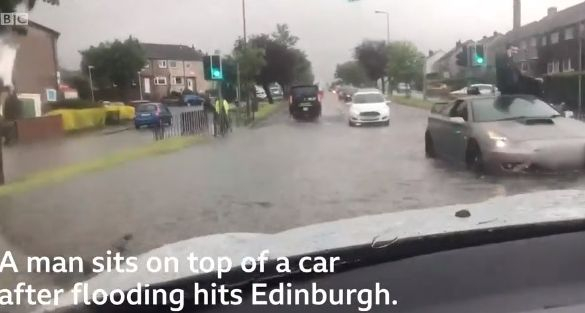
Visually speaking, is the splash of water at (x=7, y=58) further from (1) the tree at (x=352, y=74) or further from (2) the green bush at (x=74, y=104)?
(1) the tree at (x=352, y=74)

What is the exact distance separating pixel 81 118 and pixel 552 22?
1767mm

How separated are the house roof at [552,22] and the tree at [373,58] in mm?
482

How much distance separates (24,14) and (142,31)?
413mm

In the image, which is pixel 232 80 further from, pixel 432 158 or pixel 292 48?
pixel 432 158

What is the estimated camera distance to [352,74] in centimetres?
280

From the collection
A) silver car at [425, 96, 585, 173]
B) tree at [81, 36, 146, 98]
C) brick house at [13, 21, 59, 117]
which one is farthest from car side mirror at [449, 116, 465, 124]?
brick house at [13, 21, 59, 117]

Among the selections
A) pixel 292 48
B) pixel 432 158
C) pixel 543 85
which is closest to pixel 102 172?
pixel 292 48

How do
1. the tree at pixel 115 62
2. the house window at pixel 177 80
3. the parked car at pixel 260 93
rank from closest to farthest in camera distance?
the tree at pixel 115 62 → the house window at pixel 177 80 → the parked car at pixel 260 93

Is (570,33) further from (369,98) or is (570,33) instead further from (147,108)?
(147,108)

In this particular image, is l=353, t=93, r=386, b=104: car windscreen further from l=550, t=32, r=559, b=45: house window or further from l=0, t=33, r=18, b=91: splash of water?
l=0, t=33, r=18, b=91: splash of water

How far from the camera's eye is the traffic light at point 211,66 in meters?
2.58

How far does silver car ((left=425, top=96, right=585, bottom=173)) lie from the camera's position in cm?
255

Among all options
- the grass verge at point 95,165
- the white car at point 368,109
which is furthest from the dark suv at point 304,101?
the grass verge at point 95,165

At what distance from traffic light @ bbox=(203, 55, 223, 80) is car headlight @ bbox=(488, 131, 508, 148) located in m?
1.06
